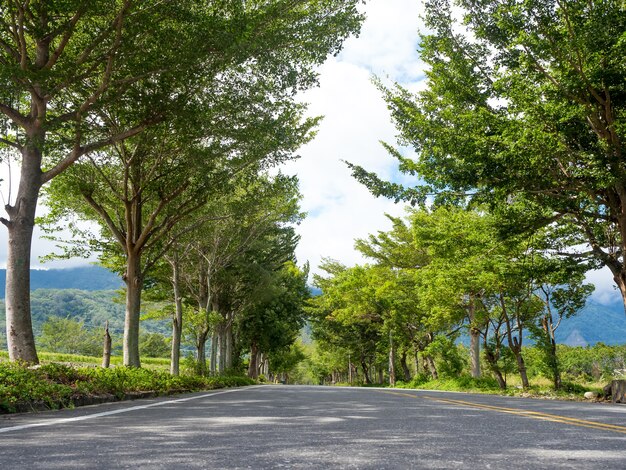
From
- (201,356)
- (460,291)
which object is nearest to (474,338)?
(460,291)

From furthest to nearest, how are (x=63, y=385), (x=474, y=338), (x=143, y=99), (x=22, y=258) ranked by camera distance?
1. (x=474, y=338)
2. (x=143, y=99)
3. (x=22, y=258)
4. (x=63, y=385)

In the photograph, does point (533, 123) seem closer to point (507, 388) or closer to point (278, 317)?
point (507, 388)

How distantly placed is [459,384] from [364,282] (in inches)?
475

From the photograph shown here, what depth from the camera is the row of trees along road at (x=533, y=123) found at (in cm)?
1126

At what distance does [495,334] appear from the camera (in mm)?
24844

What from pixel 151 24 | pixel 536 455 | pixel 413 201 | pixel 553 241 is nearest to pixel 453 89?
pixel 413 201

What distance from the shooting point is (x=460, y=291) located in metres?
23.5

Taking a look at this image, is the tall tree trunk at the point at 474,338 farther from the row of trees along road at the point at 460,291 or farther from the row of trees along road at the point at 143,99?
the row of trees along road at the point at 143,99

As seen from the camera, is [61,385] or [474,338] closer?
[61,385]

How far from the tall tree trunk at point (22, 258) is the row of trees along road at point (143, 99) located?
3 cm

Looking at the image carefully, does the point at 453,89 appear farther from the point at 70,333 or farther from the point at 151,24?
the point at 70,333

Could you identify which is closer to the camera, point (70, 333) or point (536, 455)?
point (536, 455)

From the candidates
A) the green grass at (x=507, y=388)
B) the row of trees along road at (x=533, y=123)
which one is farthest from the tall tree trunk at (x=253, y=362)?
the row of trees along road at (x=533, y=123)

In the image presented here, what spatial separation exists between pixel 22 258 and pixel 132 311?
6.03 meters
